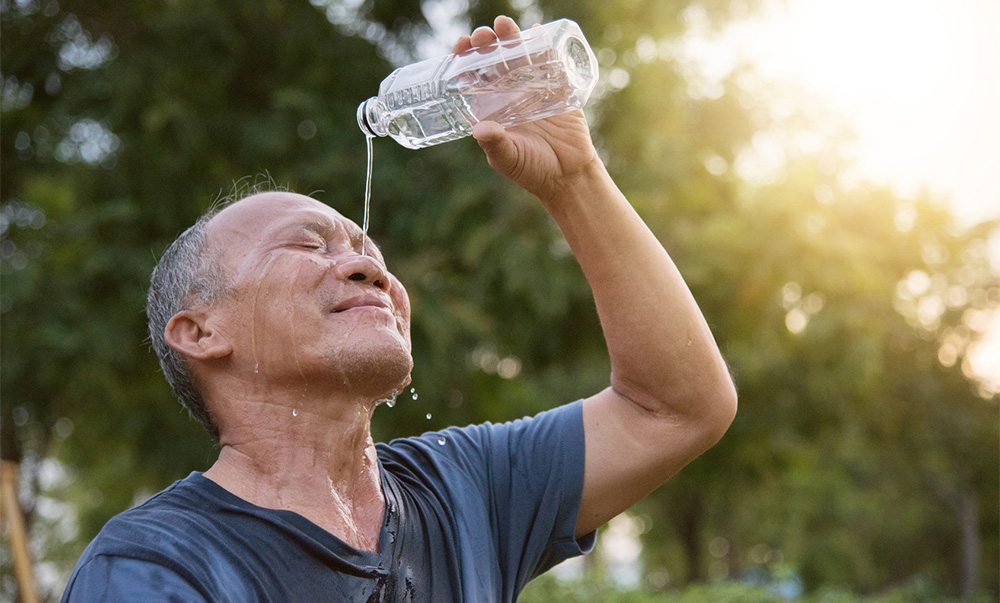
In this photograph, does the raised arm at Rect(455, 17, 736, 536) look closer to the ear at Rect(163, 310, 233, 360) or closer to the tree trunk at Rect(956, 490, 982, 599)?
the ear at Rect(163, 310, 233, 360)

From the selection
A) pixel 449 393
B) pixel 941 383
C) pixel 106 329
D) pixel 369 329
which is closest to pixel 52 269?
pixel 106 329

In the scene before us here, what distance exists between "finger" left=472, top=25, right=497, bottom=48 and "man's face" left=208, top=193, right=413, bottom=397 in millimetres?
501

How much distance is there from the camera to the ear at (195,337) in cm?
180

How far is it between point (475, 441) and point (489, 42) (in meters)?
0.88

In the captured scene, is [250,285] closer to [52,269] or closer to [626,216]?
[626,216]

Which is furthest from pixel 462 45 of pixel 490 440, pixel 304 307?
pixel 490 440

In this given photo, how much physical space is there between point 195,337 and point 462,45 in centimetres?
82

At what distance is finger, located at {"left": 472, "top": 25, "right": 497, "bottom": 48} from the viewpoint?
5.78ft

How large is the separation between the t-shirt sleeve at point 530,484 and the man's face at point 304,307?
0.31m

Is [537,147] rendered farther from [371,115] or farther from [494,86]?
[371,115]

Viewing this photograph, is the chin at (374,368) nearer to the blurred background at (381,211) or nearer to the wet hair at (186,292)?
the wet hair at (186,292)

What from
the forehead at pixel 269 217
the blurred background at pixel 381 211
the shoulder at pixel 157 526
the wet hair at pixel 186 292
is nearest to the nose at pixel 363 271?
the forehead at pixel 269 217

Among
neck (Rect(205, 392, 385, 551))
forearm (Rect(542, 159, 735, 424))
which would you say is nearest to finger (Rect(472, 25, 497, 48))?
forearm (Rect(542, 159, 735, 424))

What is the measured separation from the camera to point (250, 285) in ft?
5.94
